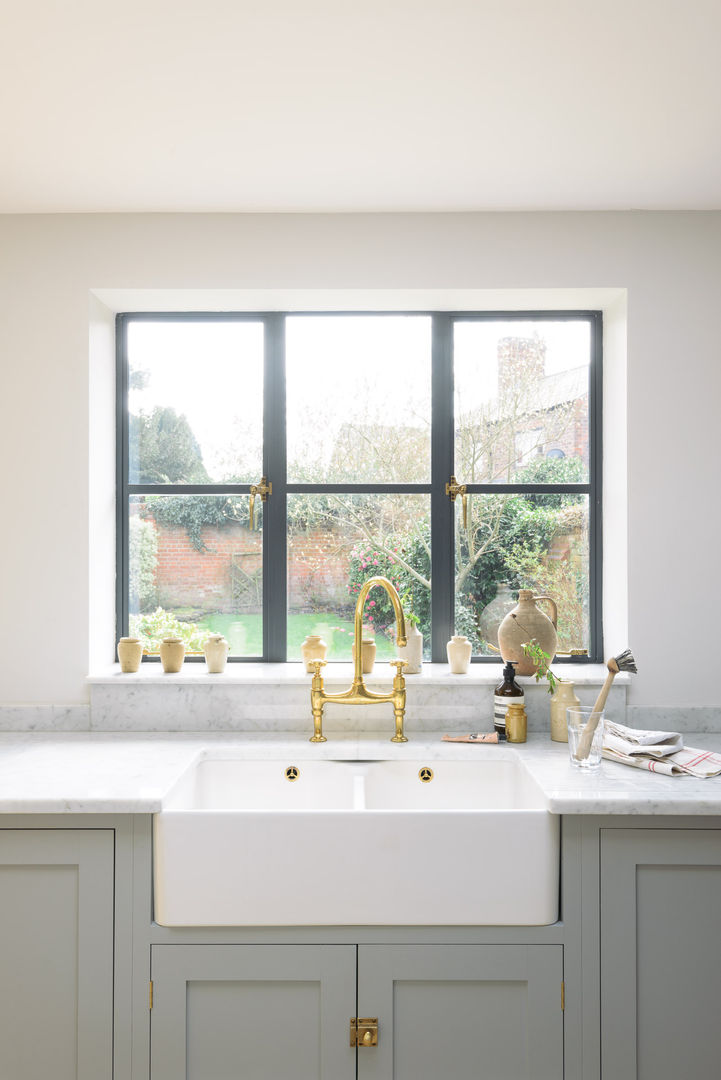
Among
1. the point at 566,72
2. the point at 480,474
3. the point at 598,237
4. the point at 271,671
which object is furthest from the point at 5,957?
the point at 598,237

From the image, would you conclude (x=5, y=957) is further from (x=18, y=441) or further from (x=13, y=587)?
(x=18, y=441)

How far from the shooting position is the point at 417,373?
8.57ft

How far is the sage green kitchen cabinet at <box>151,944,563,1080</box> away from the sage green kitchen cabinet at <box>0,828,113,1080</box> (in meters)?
0.16

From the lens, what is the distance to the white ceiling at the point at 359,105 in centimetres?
150

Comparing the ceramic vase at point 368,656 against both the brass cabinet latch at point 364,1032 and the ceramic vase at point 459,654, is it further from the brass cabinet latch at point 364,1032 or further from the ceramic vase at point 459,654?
the brass cabinet latch at point 364,1032

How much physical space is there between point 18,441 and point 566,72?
1.87 meters

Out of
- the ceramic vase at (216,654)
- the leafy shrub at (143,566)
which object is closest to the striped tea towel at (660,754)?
the ceramic vase at (216,654)

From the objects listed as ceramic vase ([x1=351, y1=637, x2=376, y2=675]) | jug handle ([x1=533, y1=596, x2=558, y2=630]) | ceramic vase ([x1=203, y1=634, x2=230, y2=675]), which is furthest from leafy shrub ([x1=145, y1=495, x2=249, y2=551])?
jug handle ([x1=533, y1=596, x2=558, y2=630])

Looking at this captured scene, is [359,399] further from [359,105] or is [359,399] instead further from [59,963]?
[59,963]

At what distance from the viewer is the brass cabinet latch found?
1.69 meters

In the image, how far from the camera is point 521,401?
2.60m

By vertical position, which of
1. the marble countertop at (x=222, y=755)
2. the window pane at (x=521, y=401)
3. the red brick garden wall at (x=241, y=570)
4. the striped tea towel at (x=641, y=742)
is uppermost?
the window pane at (x=521, y=401)

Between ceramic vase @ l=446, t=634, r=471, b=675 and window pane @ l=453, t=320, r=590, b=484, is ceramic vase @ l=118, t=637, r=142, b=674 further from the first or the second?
window pane @ l=453, t=320, r=590, b=484

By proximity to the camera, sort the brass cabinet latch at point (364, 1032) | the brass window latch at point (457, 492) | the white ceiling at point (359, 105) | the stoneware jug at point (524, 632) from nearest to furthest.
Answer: the white ceiling at point (359, 105), the brass cabinet latch at point (364, 1032), the stoneware jug at point (524, 632), the brass window latch at point (457, 492)
